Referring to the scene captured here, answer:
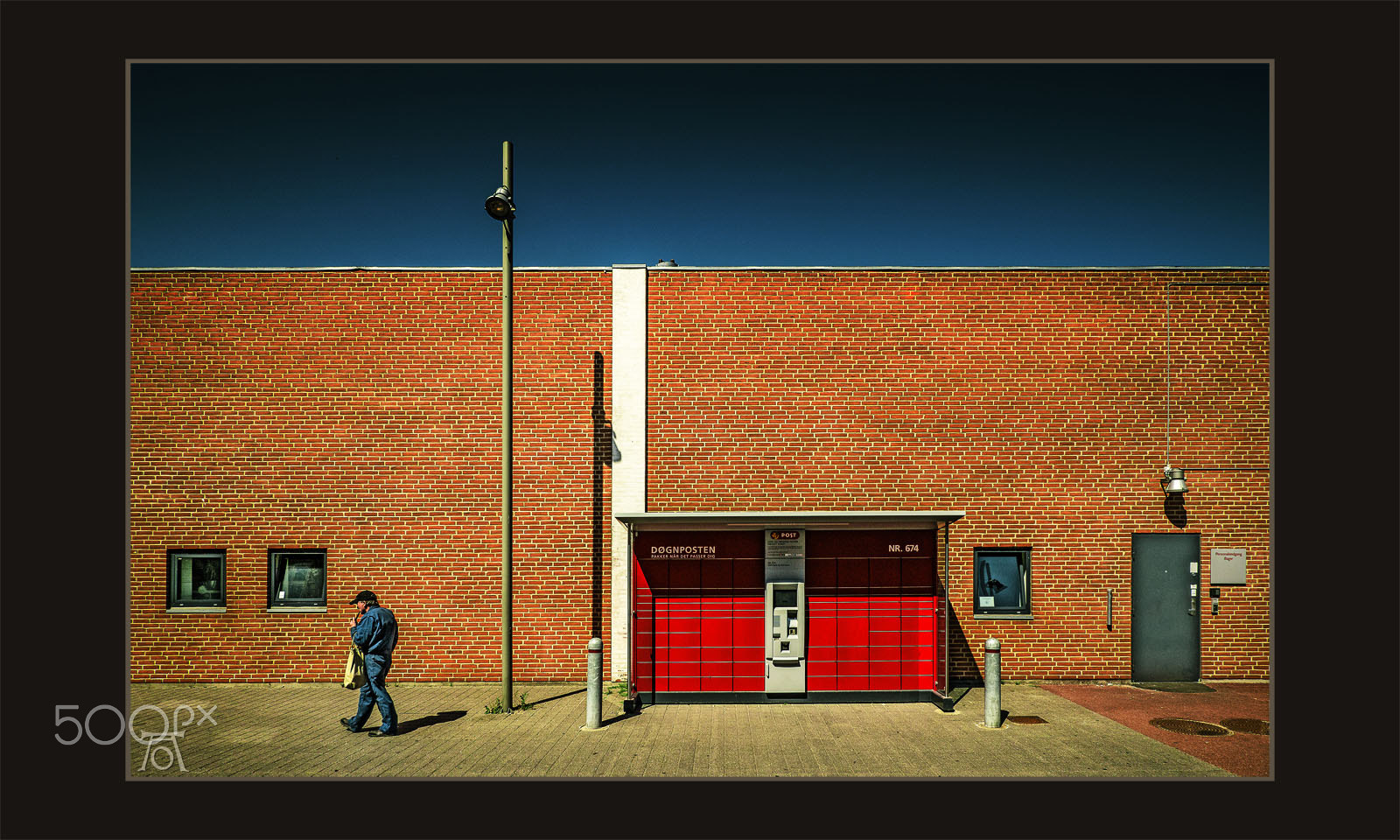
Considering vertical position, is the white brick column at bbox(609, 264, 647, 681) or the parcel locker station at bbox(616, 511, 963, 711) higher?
the white brick column at bbox(609, 264, 647, 681)

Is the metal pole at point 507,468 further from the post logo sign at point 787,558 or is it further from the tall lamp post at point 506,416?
the post logo sign at point 787,558

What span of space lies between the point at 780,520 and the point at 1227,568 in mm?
7539

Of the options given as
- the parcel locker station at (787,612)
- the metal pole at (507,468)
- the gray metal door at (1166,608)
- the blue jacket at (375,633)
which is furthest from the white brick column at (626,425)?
the gray metal door at (1166,608)

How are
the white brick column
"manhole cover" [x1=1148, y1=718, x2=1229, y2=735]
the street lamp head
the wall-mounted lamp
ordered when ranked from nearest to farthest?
"manhole cover" [x1=1148, y1=718, x2=1229, y2=735] → the street lamp head → the wall-mounted lamp → the white brick column

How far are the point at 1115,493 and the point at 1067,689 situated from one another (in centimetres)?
316

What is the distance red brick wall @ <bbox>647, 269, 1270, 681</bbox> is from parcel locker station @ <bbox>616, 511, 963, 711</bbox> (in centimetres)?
122

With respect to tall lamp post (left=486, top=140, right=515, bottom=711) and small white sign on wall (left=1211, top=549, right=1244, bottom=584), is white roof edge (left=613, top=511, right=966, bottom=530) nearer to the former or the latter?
tall lamp post (left=486, top=140, right=515, bottom=711)

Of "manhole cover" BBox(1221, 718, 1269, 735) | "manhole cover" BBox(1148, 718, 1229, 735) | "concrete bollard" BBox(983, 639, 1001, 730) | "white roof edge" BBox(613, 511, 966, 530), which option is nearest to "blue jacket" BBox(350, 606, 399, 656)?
"white roof edge" BBox(613, 511, 966, 530)

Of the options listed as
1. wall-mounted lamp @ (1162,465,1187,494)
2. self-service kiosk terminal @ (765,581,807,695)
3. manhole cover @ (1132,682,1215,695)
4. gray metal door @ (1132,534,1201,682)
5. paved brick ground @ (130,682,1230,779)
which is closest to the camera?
paved brick ground @ (130,682,1230,779)

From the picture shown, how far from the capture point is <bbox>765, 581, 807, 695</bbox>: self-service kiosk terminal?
11.0 m

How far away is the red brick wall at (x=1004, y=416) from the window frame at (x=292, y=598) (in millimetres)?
5335

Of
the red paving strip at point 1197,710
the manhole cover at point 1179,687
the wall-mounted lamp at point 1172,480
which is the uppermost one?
the wall-mounted lamp at point 1172,480

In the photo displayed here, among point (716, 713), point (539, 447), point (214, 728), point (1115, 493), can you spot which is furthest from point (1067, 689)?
point (214, 728)

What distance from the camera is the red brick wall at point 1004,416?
12.4 m
